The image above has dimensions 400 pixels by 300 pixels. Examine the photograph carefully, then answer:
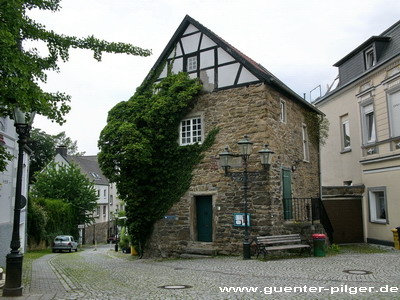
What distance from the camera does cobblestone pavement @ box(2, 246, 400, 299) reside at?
749cm

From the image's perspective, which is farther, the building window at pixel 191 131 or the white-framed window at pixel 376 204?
the white-framed window at pixel 376 204

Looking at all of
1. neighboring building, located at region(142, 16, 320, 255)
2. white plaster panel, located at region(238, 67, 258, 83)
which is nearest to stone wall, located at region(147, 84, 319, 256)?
neighboring building, located at region(142, 16, 320, 255)

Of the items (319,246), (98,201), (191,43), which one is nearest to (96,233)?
(98,201)

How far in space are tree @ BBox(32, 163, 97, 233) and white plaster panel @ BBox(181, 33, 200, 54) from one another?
1003 inches

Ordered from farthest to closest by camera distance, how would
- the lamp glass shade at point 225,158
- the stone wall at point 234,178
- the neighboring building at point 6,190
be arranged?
the stone wall at point 234,178, the lamp glass shade at point 225,158, the neighboring building at point 6,190

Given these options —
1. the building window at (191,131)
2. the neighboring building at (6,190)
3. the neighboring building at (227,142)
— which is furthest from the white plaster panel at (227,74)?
the neighboring building at (6,190)

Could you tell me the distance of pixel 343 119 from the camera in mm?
20422

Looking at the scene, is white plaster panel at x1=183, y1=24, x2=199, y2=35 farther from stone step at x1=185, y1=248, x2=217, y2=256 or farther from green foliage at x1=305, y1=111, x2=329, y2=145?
stone step at x1=185, y1=248, x2=217, y2=256

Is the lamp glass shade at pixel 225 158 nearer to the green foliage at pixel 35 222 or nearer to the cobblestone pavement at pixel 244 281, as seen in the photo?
the cobblestone pavement at pixel 244 281

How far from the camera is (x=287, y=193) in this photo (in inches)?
608

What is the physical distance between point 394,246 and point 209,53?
34.9 ft

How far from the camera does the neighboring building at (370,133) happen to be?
15852mm

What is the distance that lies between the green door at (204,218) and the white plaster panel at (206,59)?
5369mm

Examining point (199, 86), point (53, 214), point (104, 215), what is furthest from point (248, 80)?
point (104, 215)
